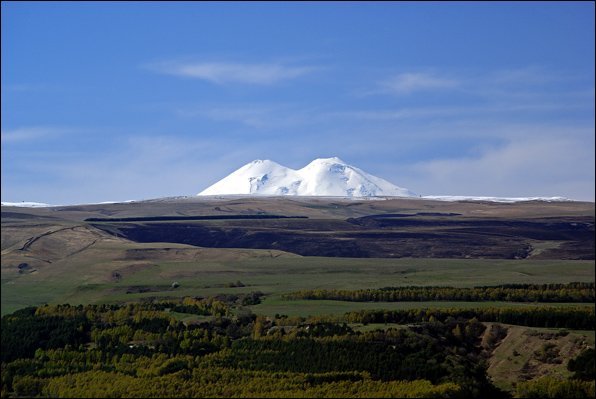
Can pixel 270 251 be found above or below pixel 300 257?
above

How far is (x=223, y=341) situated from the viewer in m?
56.5

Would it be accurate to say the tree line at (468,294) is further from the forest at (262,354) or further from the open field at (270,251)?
the forest at (262,354)

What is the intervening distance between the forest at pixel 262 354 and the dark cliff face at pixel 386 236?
60.6m

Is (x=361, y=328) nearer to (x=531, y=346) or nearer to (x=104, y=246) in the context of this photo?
(x=531, y=346)

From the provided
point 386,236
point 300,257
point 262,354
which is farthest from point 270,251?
point 262,354

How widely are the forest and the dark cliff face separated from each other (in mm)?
60563

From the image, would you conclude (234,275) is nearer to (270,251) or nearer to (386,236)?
(270,251)

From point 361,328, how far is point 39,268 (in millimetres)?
53001

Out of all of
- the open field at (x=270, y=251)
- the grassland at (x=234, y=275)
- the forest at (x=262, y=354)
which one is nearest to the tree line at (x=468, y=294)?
the grassland at (x=234, y=275)

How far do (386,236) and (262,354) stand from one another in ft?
287

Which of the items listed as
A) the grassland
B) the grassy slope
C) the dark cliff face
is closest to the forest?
the grassy slope

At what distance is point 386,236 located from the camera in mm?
138375

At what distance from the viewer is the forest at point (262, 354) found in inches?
1812

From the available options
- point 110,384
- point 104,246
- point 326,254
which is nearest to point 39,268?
point 104,246
